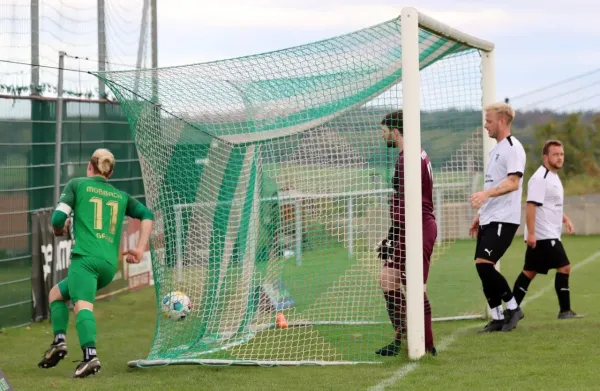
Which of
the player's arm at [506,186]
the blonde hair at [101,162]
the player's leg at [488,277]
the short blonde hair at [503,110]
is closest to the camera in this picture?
the blonde hair at [101,162]

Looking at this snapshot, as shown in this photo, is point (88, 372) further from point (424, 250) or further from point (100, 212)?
point (424, 250)

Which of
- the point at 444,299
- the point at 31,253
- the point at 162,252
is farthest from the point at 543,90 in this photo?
the point at 162,252

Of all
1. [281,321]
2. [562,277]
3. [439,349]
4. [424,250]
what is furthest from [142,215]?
[562,277]

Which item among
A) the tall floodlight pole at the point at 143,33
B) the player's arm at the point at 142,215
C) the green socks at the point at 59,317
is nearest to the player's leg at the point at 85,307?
the green socks at the point at 59,317

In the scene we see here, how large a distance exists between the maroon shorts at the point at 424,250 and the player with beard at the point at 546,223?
2.16 metres

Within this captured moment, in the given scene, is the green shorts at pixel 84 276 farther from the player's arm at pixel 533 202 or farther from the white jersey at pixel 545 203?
the white jersey at pixel 545 203

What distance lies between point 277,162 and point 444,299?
346 cm

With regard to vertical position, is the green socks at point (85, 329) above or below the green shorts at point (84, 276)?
below

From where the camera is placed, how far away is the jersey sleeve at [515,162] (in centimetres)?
865

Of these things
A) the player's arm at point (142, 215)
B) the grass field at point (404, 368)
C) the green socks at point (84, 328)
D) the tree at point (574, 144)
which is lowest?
the grass field at point (404, 368)

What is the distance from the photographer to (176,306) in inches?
327

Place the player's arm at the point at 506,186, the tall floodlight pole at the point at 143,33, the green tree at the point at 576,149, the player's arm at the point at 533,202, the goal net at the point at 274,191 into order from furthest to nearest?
the green tree at the point at 576,149, the tall floodlight pole at the point at 143,33, the player's arm at the point at 533,202, the player's arm at the point at 506,186, the goal net at the point at 274,191

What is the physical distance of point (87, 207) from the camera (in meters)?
7.71

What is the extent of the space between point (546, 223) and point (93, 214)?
4.54 meters
